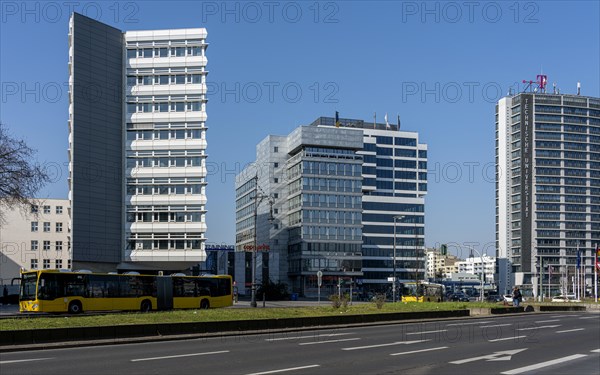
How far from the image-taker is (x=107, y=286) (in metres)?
46.1

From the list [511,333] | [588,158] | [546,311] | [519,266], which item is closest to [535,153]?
[588,158]

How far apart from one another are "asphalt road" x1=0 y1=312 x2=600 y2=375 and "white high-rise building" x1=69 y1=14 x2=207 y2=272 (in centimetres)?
6234

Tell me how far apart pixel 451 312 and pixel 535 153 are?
463 feet

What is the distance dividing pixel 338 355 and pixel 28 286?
1109 inches

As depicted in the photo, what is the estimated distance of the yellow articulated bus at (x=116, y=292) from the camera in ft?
139

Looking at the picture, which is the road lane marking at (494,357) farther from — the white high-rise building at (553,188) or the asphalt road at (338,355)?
the white high-rise building at (553,188)

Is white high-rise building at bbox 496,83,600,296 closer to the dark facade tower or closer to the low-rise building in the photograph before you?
the low-rise building

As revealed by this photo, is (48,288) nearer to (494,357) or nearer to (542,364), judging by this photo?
(494,357)

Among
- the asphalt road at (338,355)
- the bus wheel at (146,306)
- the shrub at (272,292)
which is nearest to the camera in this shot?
the asphalt road at (338,355)

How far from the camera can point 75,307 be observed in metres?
43.7

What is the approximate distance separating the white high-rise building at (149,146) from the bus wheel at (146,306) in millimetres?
40047

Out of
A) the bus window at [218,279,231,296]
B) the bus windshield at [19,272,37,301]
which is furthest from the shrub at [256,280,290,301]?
the bus windshield at [19,272,37,301]

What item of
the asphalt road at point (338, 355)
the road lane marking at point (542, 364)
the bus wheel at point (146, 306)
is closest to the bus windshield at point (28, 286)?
the bus wheel at point (146, 306)

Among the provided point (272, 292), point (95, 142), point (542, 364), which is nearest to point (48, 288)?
point (542, 364)
